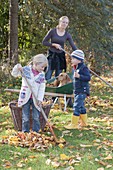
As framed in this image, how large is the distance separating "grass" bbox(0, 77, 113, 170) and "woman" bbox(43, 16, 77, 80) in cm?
128

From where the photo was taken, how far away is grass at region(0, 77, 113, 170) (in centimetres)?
432

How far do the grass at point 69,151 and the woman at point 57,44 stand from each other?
1280mm

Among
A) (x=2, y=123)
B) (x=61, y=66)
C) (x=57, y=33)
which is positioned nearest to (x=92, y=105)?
(x=61, y=66)

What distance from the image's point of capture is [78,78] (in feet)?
19.5

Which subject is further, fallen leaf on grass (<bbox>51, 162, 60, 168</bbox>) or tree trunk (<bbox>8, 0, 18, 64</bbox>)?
tree trunk (<bbox>8, 0, 18, 64</bbox>)

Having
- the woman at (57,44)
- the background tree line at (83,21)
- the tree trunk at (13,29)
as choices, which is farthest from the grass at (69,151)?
the tree trunk at (13,29)

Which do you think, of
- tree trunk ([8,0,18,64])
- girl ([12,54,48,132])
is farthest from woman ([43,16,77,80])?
tree trunk ([8,0,18,64])

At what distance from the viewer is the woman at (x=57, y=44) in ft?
23.9

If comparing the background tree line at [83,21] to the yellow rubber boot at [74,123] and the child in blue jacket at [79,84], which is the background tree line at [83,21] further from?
the yellow rubber boot at [74,123]

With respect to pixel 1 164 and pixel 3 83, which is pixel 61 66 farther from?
pixel 1 164

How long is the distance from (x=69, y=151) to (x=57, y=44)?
3.04 meters

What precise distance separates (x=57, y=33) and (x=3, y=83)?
3061 mm

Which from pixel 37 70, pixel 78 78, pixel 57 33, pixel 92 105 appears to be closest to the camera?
pixel 37 70

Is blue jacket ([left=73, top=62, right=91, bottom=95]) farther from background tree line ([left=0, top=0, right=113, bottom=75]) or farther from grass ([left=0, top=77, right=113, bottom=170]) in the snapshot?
background tree line ([left=0, top=0, right=113, bottom=75])
